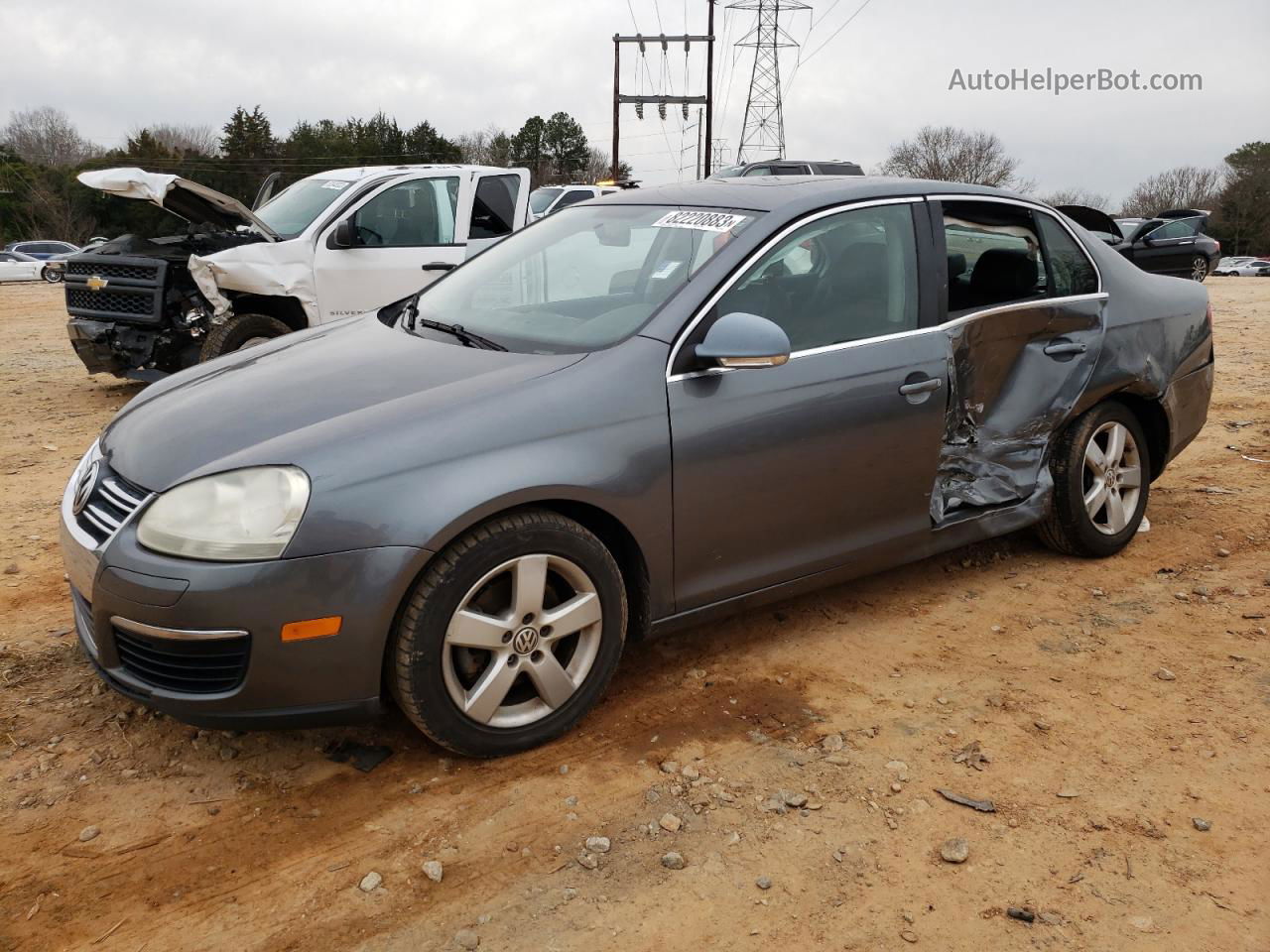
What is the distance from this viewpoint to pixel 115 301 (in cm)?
803

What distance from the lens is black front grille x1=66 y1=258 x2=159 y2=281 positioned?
7.89 meters

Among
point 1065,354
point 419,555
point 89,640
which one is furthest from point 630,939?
point 1065,354

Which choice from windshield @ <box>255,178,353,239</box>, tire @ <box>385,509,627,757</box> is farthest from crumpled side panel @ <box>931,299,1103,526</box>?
windshield @ <box>255,178,353,239</box>

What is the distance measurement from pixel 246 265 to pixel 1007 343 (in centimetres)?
585

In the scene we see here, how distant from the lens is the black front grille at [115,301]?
7.91m

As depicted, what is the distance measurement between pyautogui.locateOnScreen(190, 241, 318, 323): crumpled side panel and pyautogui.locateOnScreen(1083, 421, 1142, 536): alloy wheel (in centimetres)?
589

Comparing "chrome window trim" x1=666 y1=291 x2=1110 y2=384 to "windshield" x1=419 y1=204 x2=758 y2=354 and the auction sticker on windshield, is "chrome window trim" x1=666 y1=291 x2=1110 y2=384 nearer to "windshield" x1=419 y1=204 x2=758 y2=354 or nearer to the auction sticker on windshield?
"windshield" x1=419 y1=204 x2=758 y2=354

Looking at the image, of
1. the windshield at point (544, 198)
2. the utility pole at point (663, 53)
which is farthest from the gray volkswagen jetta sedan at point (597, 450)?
the utility pole at point (663, 53)

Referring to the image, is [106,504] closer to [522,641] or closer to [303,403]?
[303,403]

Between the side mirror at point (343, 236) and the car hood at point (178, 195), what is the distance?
464 millimetres

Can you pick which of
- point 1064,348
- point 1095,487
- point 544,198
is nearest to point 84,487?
point 1064,348

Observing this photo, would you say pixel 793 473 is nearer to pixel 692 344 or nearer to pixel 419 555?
pixel 692 344

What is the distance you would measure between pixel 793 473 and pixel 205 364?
7.14ft

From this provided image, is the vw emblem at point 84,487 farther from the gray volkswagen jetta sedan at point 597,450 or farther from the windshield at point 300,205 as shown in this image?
the windshield at point 300,205
